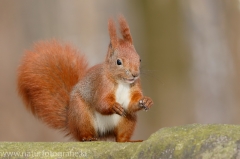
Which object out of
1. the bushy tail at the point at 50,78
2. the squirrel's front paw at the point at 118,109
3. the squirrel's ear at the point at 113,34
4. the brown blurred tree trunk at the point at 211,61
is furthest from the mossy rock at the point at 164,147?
the brown blurred tree trunk at the point at 211,61

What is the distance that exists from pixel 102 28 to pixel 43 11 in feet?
1.29

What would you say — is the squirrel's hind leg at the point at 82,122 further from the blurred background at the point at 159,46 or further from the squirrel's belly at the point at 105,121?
the blurred background at the point at 159,46

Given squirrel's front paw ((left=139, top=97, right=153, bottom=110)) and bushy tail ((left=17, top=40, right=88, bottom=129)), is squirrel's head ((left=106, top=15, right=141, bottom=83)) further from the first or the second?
bushy tail ((left=17, top=40, right=88, bottom=129))

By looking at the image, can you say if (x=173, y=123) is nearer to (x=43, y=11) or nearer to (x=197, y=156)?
(x=43, y=11)

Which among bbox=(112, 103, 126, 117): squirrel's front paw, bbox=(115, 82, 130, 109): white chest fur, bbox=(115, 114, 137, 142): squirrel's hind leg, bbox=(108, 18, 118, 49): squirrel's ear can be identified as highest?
bbox=(108, 18, 118, 49): squirrel's ear

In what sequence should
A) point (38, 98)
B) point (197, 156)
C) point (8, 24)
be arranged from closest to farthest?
point (197, 156), point (38, 98), point (8, 24)

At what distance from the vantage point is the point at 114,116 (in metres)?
2.63

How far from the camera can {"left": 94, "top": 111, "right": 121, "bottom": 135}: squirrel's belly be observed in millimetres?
2629

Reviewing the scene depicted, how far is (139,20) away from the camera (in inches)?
151

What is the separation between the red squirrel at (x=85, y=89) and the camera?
2.55 meters

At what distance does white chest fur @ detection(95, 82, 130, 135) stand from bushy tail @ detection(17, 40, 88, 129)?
1.01 ft

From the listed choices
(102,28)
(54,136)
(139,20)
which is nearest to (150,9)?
(139,20)

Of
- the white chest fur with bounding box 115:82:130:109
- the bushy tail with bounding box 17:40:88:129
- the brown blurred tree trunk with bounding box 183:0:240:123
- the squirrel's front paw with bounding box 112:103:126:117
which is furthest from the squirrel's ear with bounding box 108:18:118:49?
the brown blurred tree trunk with bounding box 183:0:240:123

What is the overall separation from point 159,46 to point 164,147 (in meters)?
2.01
